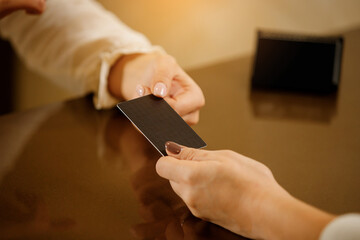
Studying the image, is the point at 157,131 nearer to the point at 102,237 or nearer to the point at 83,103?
the point at 102,237

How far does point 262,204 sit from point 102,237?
190mm

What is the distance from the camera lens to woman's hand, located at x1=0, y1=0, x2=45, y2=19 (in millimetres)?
786

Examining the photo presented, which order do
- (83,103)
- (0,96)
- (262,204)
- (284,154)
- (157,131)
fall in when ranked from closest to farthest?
(262,204) < (157,131) < (284,154) < (83,103) < (0,96)

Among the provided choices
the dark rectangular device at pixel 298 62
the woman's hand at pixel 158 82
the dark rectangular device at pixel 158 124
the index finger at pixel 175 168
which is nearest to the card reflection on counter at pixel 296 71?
the dark rectangular device at pixel 298 62

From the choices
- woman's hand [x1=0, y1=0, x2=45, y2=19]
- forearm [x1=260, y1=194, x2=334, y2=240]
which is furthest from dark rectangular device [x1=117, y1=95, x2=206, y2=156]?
woman's hand [x1=0, y1=0, x2=45, y2=19]

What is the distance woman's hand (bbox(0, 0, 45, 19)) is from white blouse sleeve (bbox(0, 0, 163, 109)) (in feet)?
0.47

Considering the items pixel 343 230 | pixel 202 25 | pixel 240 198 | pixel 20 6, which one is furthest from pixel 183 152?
pixel 202 25

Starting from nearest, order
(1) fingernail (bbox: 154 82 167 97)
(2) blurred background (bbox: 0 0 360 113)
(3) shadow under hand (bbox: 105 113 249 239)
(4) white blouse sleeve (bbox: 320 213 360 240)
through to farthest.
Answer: (4) white blouse sleeve (bbox: 320 213 360 240) → (3) shadow under hand (bbox: 105 113 249 239) → (1) fingernail (bbox: 154 82 167 97) → (2) blurred background (bbox: 0 0 360 113)

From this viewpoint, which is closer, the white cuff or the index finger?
the index finger

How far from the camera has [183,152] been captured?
56 centimetres

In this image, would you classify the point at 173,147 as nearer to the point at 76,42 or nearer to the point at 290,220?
the point at 290,220

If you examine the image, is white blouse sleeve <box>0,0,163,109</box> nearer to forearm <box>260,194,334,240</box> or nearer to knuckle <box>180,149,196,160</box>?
knuckle <box>180,149,196,160</box>

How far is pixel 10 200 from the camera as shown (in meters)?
0.56

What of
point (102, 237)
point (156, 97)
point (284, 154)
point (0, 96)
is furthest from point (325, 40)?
point (0, 96)
